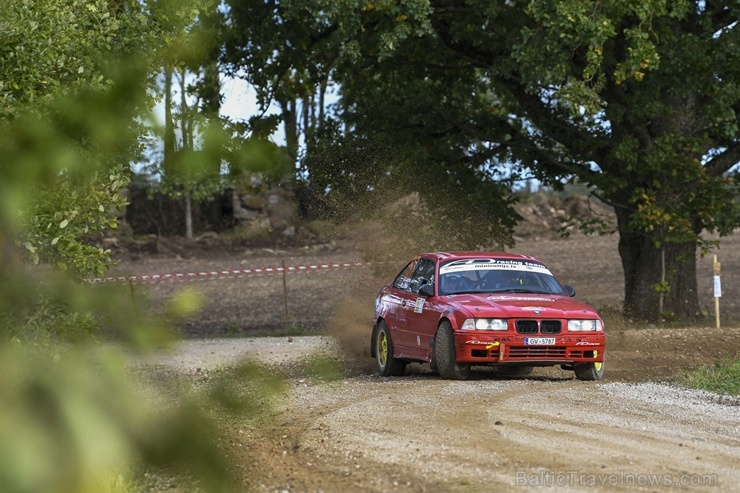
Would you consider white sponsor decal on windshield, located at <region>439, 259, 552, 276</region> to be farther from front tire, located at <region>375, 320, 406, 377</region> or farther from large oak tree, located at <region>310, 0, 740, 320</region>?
large oak tree, located at <region>310, 0, 740, 320</region>

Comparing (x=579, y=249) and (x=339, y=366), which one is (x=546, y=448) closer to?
(x=339, y=366)

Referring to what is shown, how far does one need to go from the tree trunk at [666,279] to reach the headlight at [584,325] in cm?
1076

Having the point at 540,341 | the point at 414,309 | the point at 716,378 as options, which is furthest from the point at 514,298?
the point at 716,378

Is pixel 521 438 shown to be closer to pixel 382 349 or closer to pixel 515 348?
pixel 515 348

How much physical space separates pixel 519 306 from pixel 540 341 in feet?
1.64

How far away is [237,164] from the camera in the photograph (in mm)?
1901

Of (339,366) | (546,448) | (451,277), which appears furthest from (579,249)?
(339,366)

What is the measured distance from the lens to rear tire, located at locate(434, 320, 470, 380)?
1301cm

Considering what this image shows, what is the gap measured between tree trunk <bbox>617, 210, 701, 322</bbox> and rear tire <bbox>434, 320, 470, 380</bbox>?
1133 centimetres

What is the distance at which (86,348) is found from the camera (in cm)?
192

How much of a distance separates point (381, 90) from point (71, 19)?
1872 centimetres

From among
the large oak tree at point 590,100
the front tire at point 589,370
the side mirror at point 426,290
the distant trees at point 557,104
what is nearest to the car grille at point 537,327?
the front tire at point 589,370

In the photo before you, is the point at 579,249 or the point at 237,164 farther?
the point at 579,249

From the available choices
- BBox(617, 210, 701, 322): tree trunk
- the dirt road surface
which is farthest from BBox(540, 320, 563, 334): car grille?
BBox(617, 210, 701, 322): tree trunk
